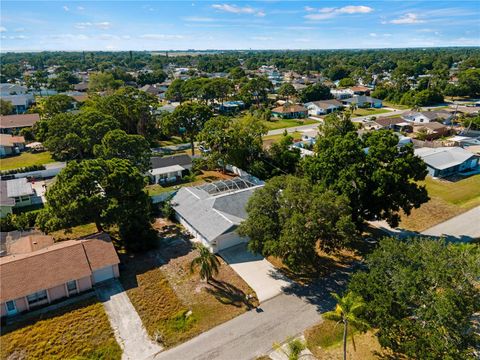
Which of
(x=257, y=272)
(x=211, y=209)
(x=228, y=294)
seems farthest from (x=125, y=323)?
(x=211, y=209)

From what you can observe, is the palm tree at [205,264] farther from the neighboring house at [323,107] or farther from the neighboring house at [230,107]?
the neighboring house at [323,107]

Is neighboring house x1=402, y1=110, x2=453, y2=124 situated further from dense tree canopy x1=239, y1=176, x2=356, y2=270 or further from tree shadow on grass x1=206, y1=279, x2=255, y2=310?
tree shadow on grass x1=206, y1=279, x2=255, y2=310

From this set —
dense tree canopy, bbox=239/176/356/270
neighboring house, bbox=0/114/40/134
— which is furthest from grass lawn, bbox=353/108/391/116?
neighboring house, bbox=0/114/40/134

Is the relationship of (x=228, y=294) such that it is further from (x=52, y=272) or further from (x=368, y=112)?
(x=368, y=112)

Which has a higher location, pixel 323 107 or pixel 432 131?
pixel 323 107

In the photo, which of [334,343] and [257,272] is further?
[257,272]
